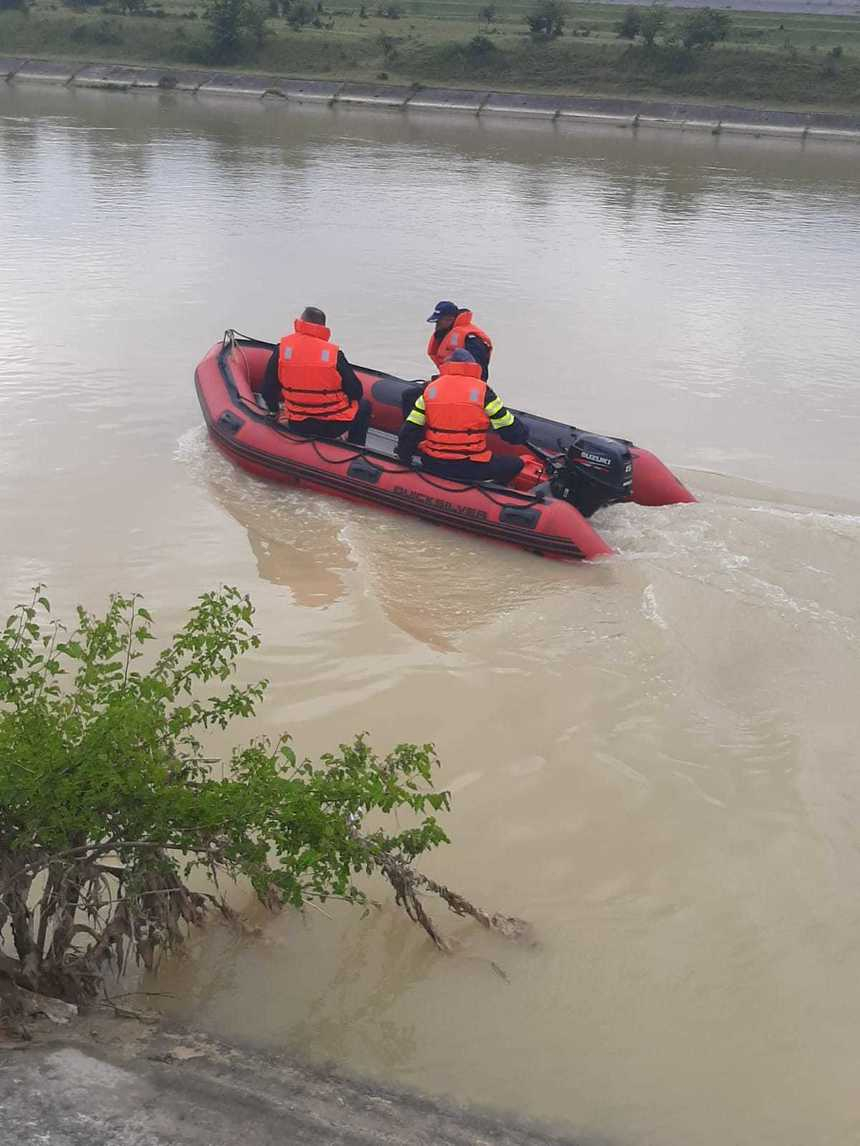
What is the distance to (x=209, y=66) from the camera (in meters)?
33.0

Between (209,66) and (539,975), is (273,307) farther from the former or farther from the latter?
(209,66)

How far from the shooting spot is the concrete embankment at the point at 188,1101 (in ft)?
7.95

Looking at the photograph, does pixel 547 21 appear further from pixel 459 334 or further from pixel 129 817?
pixel 129 817

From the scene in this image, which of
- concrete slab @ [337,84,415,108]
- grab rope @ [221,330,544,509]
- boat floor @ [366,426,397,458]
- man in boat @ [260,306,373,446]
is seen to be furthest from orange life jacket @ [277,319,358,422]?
concrete slab @ [337,84,415,108]

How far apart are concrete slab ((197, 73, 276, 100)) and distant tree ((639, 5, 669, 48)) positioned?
10272 millimetres

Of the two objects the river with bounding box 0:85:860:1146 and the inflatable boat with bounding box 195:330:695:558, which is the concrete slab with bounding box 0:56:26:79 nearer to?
the river with bounding box 0:85:860:1146

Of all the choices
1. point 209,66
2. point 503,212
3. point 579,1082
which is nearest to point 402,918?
point 579,1082

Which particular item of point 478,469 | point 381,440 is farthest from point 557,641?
point 381,440

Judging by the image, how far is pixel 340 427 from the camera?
7.33m

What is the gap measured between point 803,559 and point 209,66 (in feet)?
104

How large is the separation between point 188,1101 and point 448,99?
30.8 meters

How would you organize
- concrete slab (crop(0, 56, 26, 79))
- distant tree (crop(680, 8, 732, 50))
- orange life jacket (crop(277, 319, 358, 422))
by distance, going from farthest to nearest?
1. concrete slab (crop(0, 56, 26, 79))
2. distant tree (crop(680, 8, 732, 50))
3. orange life jacket (crop(277, 319, 358, 422))

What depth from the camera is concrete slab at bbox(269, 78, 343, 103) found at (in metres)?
30.6

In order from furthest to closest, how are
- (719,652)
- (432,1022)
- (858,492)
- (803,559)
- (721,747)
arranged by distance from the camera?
(858,492)
(803,559)
(719,652)
(721,747)
(432,1022)
